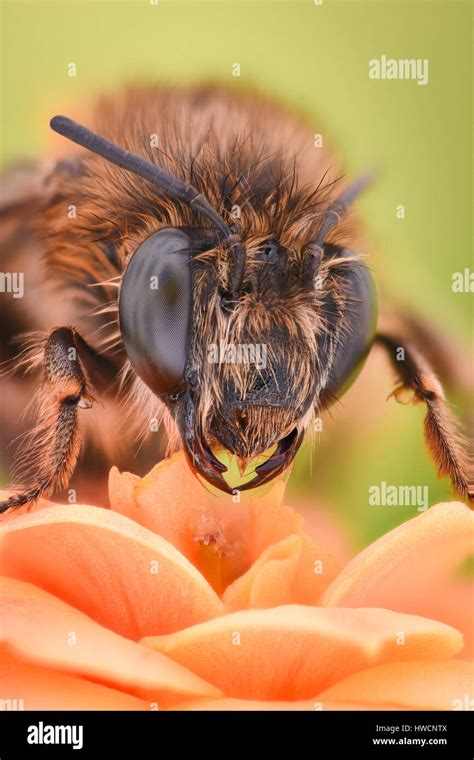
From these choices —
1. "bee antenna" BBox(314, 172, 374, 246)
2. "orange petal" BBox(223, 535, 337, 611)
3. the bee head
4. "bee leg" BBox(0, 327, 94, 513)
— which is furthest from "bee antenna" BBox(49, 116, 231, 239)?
"orange petal" BBox(223, 535, 337, 611)

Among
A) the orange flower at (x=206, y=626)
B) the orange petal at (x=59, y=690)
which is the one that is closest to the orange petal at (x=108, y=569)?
the orange flower at (x=206, y=626)

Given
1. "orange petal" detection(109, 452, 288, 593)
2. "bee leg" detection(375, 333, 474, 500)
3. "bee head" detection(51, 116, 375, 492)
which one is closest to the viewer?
"bee head" detection(51, 116, 375, 492)

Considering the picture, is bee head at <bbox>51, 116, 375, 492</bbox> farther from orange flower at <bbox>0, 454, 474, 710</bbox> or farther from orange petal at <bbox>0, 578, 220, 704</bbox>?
orange petal at <bbox>0, 578, 220, 704</bbox>

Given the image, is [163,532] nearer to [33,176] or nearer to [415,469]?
[415,469]

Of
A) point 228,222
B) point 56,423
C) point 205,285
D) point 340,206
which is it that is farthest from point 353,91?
point 56,423

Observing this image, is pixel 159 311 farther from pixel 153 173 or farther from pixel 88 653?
pixel 88 653

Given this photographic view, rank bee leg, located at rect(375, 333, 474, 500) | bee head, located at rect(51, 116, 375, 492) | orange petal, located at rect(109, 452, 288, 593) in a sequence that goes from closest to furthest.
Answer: bee head, located at rect(51, 116, 375, 492) < orange petal, located at rect(109, 452, 288, 593) < bee leg, located at rect(375, 333, 474, 500)


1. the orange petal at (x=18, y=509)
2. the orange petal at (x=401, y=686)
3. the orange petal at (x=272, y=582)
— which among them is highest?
the orange petal at (x=18, y=509)

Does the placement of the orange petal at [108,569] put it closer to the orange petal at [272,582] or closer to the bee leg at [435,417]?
the orange petal at [272,582]
